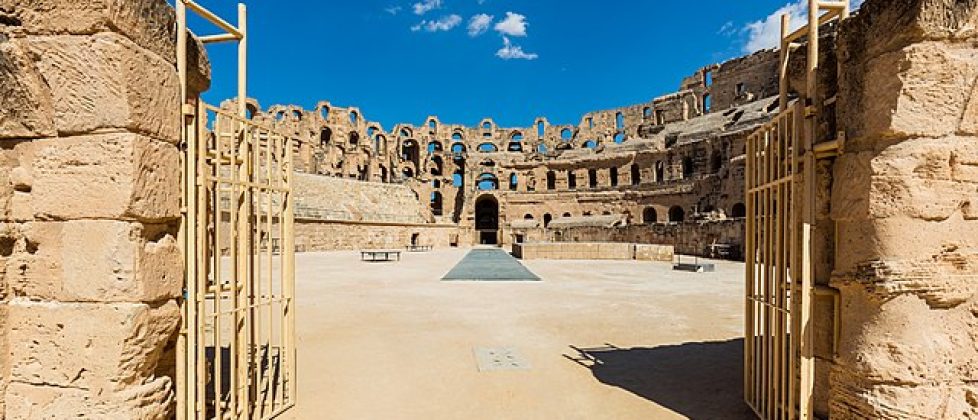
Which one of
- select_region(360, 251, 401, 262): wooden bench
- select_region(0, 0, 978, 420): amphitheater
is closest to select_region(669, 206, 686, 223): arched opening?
select_region(360, 251, 401, 262): wooden bench

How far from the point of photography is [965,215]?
2354mm

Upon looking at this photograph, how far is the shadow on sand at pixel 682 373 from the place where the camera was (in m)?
3.57

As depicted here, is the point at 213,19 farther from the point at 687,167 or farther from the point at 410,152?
the point at 410,152

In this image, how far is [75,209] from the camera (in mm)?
2297

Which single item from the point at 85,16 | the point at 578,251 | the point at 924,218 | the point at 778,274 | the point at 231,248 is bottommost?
the point at 578,251

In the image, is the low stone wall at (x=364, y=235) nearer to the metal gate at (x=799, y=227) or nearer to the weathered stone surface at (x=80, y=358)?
the weathered stone surface at (x=80, y=358)

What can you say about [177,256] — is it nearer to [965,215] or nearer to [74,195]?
[74,195]

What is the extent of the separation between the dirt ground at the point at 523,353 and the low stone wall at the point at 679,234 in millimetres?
11729

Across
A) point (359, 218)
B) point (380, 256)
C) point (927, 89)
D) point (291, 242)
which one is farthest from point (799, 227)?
point (359, 218)

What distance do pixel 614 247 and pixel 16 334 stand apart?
19563 millimetres

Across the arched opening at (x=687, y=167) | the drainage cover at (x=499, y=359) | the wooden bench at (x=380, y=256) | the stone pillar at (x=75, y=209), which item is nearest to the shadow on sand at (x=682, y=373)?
the drainage cover at (x=499, y=359)

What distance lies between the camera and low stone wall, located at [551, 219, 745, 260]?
19.6m

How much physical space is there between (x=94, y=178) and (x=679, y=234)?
24.5m

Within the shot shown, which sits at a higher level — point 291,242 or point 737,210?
point 737,210
